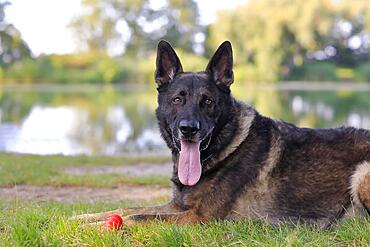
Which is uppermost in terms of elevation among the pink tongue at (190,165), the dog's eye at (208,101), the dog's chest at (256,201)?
the dog's eye at (208,101)

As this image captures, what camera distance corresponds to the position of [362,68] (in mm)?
70625

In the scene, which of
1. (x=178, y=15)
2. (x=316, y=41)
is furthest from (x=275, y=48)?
(x=178, y=15)

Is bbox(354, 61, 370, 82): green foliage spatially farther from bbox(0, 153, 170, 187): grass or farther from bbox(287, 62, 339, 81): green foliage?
bbox(0, 153, 170, 187): grass

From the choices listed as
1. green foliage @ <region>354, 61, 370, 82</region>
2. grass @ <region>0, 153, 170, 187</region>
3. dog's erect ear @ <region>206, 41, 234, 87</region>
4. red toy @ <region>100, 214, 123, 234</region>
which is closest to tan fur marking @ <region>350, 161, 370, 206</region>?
dog's erect ear @ <region>206, 41, 234, 87</region>

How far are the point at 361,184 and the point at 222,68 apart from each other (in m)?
1.87

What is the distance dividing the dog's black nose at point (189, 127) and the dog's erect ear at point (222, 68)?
751mm

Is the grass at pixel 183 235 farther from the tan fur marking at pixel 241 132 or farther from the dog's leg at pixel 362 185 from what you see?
the tan fur marking at pixel 241 132

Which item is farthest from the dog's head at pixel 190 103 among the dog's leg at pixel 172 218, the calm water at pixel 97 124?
the calm water at pixel 97 124

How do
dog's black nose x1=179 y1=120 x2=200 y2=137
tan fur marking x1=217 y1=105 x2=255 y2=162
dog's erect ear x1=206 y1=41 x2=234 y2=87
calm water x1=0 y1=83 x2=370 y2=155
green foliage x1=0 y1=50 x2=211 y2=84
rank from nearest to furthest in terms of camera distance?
dog's black nose x1=179 y1=120 x2=200 y2=137 < tan fur marking x1=217 y1=105 x2=255 y2=162 < dog's erect ear x1=206 y1=41 x2=234 y2=87 < calm water x1=0 y1=83 x2=370 y2=155 < green foliage x1=0 y1=50 x2=211 y2=84

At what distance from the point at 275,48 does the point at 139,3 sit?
40.7 metres

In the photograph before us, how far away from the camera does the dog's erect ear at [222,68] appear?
17.6ft

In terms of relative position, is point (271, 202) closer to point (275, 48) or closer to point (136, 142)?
point (136, 142)

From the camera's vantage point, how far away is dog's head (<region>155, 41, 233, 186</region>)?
4.95m

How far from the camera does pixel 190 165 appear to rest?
16.4 ft
